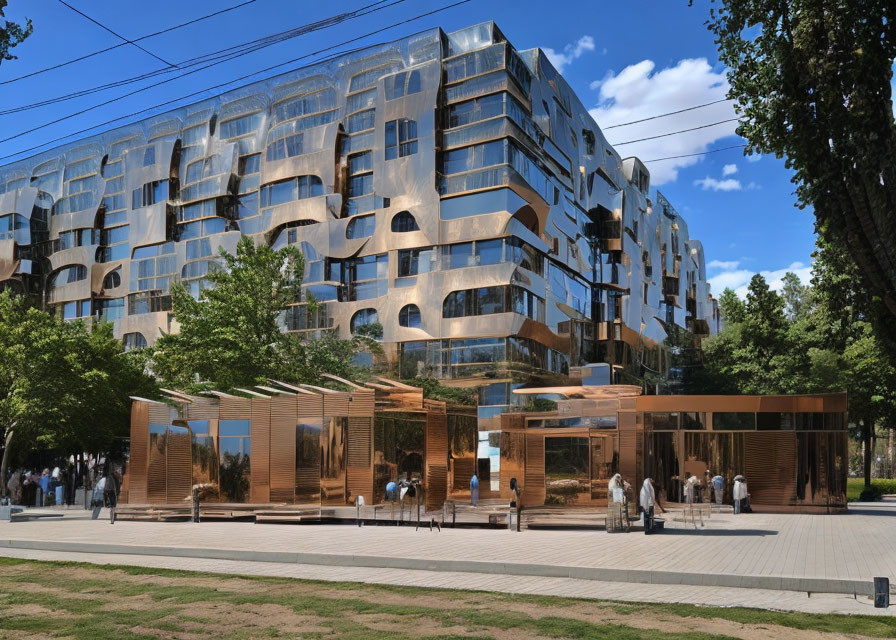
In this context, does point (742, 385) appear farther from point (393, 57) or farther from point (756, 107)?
point (756, 107)

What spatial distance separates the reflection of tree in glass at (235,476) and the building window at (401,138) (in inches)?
1056

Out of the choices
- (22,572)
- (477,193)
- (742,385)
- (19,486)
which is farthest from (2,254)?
(22,572)

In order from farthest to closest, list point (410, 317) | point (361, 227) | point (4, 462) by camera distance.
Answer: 1. point (361, 227)
2. point (410, 317)
3. point (4, 462)

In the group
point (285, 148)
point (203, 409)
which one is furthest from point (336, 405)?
point (285, 148)

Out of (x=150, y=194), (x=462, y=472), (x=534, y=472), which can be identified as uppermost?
(x=150, y=194)

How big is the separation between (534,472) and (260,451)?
1047 centimetres

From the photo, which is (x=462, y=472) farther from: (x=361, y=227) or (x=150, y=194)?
(x=150, y=194)

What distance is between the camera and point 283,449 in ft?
95.2

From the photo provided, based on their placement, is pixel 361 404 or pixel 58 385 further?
pixel 58 385

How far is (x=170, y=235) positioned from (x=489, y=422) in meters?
29.9

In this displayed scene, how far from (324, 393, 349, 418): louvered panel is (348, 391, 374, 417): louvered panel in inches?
7.6

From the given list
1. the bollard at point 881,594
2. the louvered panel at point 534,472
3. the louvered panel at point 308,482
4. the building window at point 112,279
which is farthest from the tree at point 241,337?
the bollard at point 881,594

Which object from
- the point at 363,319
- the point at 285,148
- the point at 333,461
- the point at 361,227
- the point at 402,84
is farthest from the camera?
the point at 285,148

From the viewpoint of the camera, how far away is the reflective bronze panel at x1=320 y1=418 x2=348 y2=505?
2800cm
